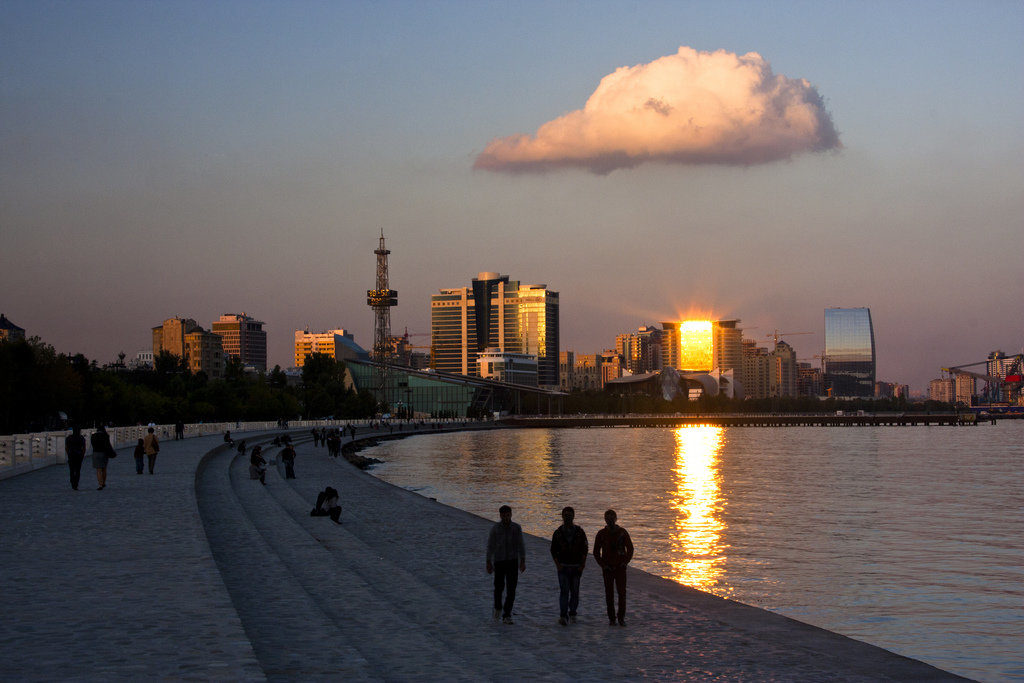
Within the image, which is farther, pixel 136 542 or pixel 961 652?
pixel 136 542

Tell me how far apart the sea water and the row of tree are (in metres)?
26.2

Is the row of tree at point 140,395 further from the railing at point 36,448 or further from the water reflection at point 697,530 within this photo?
the water reflection at point 697,530

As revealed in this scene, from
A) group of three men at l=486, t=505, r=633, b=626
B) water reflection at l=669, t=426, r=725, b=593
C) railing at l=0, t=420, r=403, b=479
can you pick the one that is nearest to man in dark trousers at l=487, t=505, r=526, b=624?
group of three men at l=486, t=505, r=633, b=626

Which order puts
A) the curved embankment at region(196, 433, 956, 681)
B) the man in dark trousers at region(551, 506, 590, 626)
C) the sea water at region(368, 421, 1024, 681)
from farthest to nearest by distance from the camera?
the sea water at region(368, 421, 1024, 681)
the man in dark trousers at region(551, 506, 590, 626)
the curved embankment at region(196, 433, 956, 681)

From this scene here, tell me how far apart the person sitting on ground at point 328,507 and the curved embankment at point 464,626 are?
4229mm

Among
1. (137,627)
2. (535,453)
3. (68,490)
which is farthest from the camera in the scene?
(535,453)

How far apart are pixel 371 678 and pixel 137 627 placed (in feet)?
10.4

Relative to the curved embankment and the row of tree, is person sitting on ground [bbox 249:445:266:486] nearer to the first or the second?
the curved embankment

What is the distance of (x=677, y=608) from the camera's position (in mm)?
19312

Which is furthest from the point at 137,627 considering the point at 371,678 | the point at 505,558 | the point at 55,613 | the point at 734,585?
the point at 734,585

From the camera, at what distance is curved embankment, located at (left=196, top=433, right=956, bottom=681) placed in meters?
13.6

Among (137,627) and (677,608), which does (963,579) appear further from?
(137,627)

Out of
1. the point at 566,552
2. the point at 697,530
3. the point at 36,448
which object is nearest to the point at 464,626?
the point at 566,552

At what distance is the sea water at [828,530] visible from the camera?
20609 millimetres
